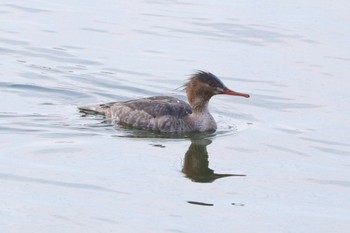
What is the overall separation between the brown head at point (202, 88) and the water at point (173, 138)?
2.04 ft

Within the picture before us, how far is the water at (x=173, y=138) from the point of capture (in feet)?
41.7

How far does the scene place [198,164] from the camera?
600 inches

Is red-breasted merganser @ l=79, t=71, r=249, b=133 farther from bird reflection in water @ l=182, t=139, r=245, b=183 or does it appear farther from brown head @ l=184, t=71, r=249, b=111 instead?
bird reflection in water @ l=182, t=139, r=245, b=183

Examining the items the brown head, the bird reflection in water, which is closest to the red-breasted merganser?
the brown head

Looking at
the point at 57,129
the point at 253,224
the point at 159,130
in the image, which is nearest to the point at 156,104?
the point at 159,130

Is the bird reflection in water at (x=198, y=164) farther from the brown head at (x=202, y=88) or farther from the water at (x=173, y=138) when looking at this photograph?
the brown head at (x=202, y=88)

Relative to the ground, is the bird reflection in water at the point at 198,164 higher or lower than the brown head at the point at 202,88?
lower

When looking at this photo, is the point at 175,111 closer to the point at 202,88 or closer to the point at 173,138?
the point at 202,88

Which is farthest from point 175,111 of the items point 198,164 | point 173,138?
point 198,164

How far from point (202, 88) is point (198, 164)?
8.37ft

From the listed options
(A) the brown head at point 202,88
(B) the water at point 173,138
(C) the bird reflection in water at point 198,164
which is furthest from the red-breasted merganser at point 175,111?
(C) the bird reflection in water at point 198,164

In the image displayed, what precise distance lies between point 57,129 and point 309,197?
450cm

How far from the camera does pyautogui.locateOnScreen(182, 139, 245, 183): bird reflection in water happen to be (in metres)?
14.4

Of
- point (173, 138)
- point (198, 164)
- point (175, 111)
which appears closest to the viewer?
point (198, 164)
